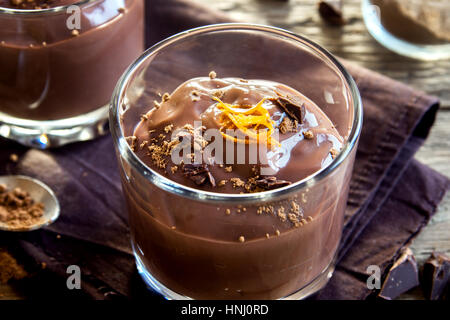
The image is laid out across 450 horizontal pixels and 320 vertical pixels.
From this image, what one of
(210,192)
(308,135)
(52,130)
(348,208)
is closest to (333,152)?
(308,135)

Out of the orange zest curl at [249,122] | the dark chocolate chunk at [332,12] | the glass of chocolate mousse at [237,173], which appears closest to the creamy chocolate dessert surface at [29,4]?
the glass of chocolate mousse at [237,173]

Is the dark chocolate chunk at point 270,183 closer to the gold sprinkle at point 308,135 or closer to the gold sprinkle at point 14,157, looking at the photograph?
the gold sprinkle at point 308,135

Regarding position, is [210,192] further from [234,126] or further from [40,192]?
[40,192]

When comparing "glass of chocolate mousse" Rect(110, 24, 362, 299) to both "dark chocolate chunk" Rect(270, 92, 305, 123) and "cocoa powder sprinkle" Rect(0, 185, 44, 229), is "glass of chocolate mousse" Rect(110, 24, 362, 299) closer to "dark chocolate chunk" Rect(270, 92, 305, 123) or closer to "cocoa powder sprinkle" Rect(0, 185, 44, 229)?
"dark chocolate chunk" Rect(270, 92, 305, 123)

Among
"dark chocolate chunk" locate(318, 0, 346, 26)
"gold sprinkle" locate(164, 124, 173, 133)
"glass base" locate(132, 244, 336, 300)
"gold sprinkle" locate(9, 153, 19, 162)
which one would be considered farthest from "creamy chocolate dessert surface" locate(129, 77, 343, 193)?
"dark chocolate chunk" locate(318, 0, 346, 26)

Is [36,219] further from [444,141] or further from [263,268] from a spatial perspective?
[444,141]
